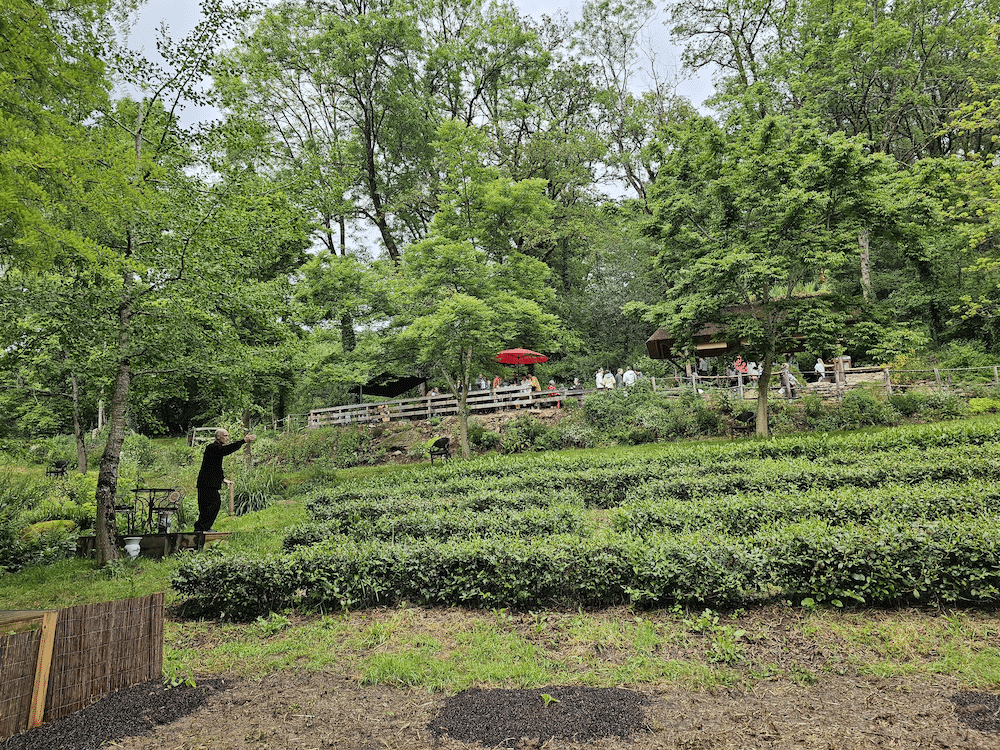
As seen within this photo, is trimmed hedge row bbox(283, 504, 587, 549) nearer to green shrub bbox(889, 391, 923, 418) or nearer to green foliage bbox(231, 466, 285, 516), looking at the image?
green foliage bbox(231, 466, 285, 516)

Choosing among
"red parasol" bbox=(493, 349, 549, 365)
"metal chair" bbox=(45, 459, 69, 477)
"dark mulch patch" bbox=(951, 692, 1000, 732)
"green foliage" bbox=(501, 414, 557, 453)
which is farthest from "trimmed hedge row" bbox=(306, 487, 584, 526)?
"red parasol" bbox=(493, 349, 549, 365)

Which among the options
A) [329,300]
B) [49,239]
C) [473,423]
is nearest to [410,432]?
[473,423]

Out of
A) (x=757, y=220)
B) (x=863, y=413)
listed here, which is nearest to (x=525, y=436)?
(x=757, y=220)

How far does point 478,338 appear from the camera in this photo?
16297 millimetres

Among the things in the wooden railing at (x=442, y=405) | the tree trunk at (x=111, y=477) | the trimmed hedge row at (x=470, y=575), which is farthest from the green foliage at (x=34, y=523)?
the wooden railing at (x=442, y=405)

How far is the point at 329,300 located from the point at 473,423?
6640mm

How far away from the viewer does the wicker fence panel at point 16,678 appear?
3.42 metres

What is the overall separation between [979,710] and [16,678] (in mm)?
5539

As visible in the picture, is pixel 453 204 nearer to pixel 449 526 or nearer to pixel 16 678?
pixel 449 526

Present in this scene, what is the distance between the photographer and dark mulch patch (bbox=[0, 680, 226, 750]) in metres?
3.33

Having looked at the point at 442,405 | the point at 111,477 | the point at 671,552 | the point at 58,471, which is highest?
the point at 442,405

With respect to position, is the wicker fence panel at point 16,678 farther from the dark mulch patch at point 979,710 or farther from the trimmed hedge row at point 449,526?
the dark mulch patch at point 979,710

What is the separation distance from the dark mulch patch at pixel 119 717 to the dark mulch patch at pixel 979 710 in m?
4.56

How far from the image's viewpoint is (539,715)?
11.3ft
